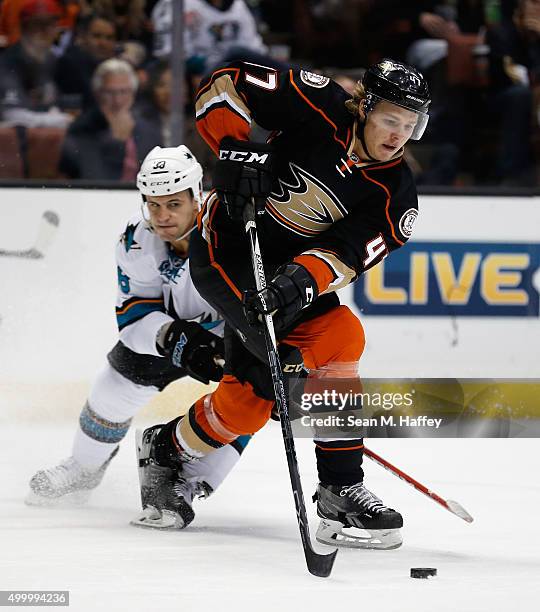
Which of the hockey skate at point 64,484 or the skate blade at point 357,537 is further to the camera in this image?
the hockey skate at point 64,484

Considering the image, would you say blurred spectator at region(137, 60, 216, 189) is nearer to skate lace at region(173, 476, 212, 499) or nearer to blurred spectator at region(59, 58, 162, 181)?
blurred spectator at region(59, 58, 162, 181)

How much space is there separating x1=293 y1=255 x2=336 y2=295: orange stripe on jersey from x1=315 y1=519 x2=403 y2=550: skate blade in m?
0.58

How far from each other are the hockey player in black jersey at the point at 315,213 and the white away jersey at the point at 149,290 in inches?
10.8

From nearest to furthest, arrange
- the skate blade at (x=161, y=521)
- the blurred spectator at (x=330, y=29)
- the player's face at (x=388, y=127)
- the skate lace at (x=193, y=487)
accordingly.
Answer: the player's face at (x=388, y=127), the skate blade at (x=161, y=521), the skate lace at (x=193, y=487), the blurred spectator at (x=330, y=29)

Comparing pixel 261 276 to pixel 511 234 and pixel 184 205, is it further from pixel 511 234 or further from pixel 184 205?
pixel 511 234

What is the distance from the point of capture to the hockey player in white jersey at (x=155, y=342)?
3176mm

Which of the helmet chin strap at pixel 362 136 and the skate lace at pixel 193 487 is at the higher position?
the helmet chin strap at pixel 362 136

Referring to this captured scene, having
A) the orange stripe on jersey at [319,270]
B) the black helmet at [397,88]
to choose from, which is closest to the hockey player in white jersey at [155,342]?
the orange stripe on jersey at [319,270]

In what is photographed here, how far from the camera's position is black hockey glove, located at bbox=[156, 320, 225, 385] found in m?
3.13

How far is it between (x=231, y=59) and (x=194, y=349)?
78.5 inches

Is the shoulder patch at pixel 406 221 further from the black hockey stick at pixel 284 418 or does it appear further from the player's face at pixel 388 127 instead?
the black hockey stick at pixel 284 418

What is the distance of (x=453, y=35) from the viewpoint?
4.93 meters

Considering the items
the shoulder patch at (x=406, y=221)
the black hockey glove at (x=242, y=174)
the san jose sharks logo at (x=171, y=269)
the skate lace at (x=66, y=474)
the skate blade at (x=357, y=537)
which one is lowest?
the skate lace at (x=66, y=474)

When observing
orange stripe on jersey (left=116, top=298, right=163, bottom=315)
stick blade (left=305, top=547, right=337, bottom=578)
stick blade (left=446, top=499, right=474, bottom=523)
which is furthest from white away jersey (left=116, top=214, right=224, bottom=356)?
stick blade (left=305, top=547, right=337, bottom=578)
